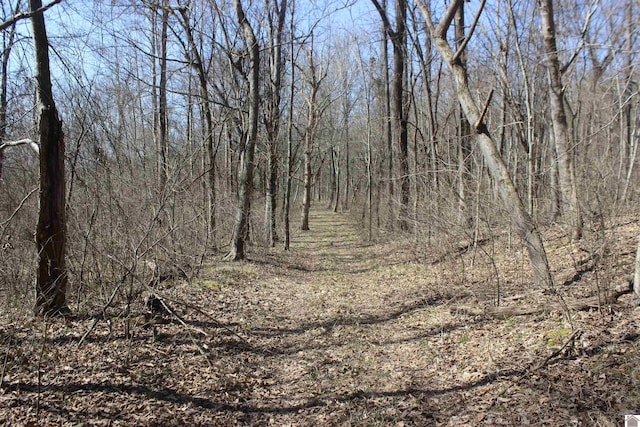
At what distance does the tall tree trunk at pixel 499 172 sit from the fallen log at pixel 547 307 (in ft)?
1.16

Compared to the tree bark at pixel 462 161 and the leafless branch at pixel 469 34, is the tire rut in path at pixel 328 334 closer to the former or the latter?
the tree bark at pixel 462 161

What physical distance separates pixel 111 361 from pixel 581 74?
22.4m

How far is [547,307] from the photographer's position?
5297mm

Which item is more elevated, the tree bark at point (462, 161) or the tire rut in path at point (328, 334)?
the tree bark at point (462, 161)

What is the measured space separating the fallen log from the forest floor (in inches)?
2.8

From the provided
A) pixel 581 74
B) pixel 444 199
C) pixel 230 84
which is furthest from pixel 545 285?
pixel 581 74

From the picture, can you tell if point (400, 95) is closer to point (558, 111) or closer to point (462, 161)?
point (462, 161)

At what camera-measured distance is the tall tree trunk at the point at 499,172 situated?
232 inches

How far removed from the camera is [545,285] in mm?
5969

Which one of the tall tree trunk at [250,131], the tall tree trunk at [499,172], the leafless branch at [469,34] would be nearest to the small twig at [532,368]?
the tall tree trunk at [499,172]

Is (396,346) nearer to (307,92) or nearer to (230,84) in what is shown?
(230,84)

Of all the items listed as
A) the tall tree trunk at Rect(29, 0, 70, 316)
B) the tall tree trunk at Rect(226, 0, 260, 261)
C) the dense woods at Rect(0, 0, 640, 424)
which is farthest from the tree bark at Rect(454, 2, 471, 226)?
the tall tree trunk at Rect(29, 0, 70, 316)

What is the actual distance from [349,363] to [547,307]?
2673 mm

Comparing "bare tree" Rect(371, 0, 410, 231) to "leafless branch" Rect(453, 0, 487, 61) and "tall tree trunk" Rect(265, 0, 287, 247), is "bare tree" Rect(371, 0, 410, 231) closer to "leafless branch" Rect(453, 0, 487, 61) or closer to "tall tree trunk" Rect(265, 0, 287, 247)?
"tall tree trunk" Rect(265, 0, 287, 247)
